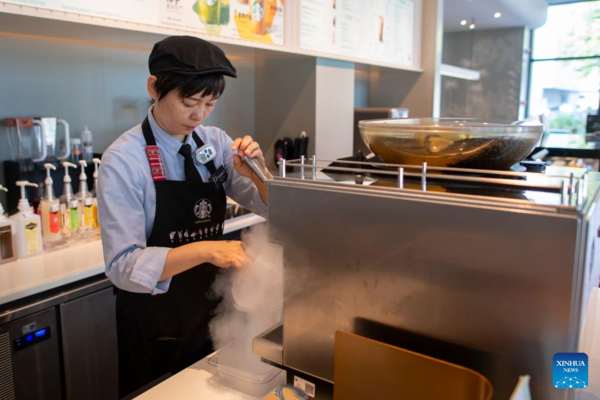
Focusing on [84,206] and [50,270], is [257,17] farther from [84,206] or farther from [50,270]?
[50,270]

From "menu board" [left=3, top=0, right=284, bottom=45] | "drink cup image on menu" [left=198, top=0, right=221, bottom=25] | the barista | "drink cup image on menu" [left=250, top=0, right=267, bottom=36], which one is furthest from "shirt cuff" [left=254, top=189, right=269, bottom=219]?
"drink cup image on menu" [left=250, top=0, right=267, bottom=36]

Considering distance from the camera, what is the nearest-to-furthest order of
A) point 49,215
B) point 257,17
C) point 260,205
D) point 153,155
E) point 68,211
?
point 153,155 < point 260,205 < point 49,215 < point 68,211 < point 257,17

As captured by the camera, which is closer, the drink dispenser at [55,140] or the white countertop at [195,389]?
the white countertop at [195,389]

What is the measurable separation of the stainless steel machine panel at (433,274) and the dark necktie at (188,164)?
27.8 inches

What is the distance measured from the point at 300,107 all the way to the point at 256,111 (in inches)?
16.2

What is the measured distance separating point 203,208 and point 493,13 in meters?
5.54

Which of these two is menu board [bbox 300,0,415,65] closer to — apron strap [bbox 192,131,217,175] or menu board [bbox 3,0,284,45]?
menu board [bbox 3,0,284,45]

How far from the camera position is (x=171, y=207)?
1430mm

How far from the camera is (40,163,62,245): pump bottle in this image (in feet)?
6.63

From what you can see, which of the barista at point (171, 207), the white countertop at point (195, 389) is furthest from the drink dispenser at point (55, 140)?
the white countertop at point (195, 389)

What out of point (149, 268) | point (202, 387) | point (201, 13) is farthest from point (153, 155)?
point (201, 13)

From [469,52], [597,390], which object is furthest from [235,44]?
[469,52]

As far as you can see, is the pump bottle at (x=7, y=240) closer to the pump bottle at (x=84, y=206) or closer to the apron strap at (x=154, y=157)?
the pump bottle at (x=84, y=206)

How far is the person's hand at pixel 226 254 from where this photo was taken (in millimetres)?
980
